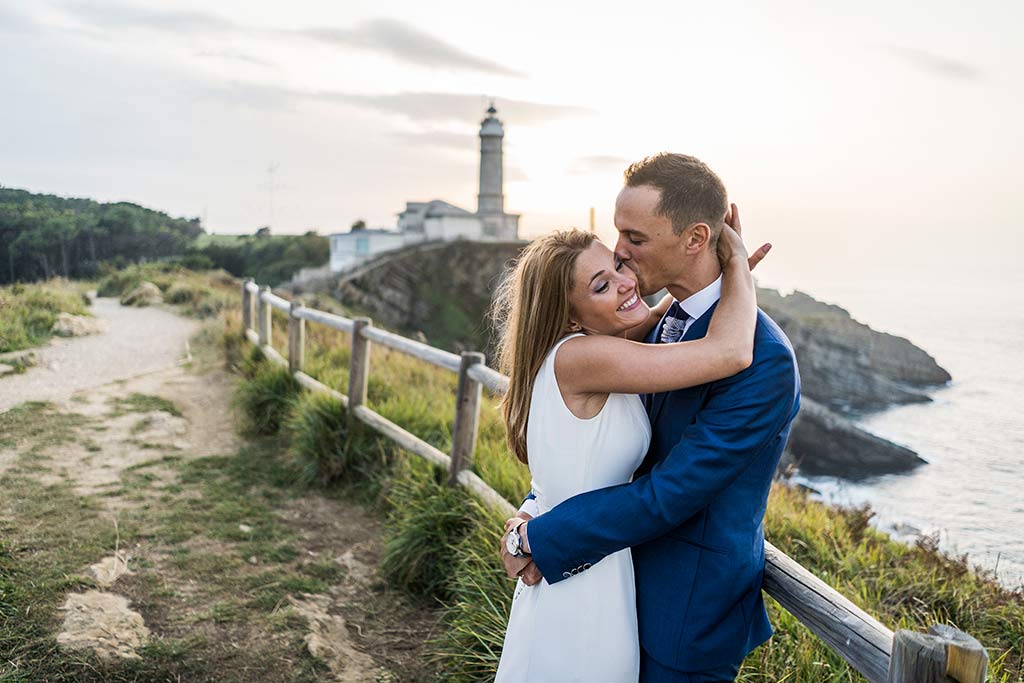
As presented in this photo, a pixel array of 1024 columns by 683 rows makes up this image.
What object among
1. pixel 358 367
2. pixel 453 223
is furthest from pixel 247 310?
pixel 453 223

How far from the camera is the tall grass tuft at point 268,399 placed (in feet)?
25.0

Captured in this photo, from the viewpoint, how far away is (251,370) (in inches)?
380

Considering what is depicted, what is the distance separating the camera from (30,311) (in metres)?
9.34

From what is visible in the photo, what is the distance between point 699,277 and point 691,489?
0.58m

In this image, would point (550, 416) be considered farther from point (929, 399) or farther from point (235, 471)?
point (929, 399)

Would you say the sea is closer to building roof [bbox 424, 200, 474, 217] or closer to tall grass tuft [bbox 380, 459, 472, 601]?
tall grass tuft [bbox 380, 459, 472, 601]

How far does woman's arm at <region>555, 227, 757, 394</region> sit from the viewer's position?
1.77m

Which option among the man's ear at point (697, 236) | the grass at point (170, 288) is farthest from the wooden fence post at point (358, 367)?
the grass at point (170, 288)

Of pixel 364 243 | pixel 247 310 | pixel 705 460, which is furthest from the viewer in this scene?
pixel 364 243

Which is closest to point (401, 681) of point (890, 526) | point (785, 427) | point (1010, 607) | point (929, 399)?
point (785, 427)

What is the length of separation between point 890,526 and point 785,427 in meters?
5.99

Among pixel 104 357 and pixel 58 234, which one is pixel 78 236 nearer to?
pixel 58 234

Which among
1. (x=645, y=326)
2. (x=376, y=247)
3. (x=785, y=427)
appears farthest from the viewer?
(x=376, y=247)

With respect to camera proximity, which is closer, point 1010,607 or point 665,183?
point 665,183
